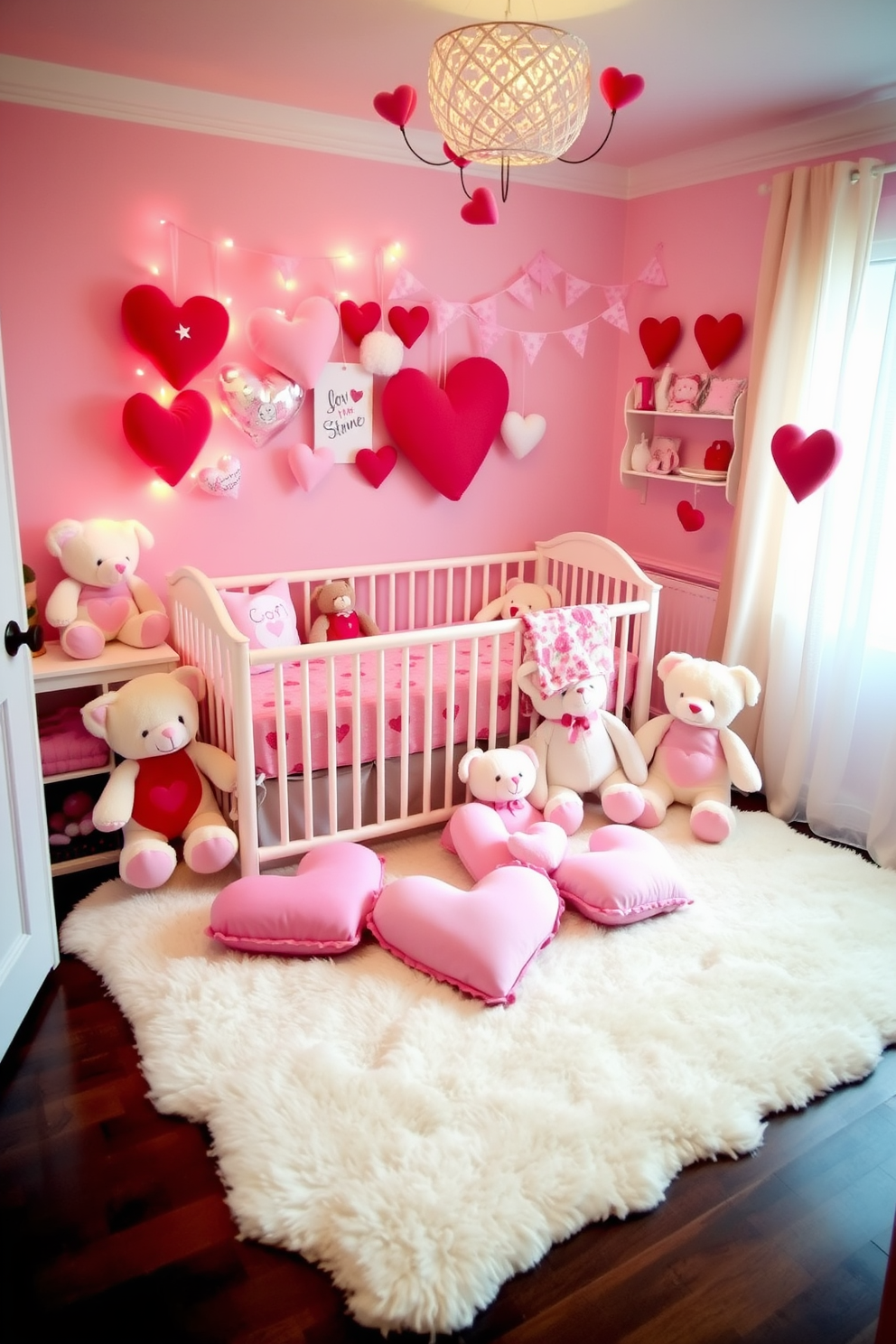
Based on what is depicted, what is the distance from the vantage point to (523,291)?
3.49m

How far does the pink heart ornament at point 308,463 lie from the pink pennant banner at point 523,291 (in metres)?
0.96

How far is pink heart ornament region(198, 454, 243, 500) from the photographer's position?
2.99 m

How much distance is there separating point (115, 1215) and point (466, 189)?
324 centimetres

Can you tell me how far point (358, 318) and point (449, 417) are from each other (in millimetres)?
472

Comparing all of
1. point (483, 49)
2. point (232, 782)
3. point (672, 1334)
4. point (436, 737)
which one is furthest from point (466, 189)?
point (672, 1334)

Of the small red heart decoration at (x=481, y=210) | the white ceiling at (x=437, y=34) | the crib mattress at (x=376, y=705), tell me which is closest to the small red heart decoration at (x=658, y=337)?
the white ceiling at (x=437, y=34)

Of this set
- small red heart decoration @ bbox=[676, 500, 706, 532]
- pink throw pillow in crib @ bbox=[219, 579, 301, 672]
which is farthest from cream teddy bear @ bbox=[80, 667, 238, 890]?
small red heart decoration @ bbox=[676, 500, 706, 532]

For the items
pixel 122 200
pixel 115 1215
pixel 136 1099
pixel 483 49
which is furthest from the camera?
pixel 122 200

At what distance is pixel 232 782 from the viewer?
2.56 metres

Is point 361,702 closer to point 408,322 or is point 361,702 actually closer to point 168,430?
point 168,430

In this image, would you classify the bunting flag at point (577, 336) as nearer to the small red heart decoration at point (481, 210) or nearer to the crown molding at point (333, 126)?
the crown molding at point (333, 126)

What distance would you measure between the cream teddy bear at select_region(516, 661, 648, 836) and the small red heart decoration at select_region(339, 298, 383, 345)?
128cm

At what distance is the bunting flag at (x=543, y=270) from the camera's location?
3480mm

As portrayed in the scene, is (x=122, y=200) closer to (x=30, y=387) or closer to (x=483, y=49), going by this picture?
(x=30, y=387)
